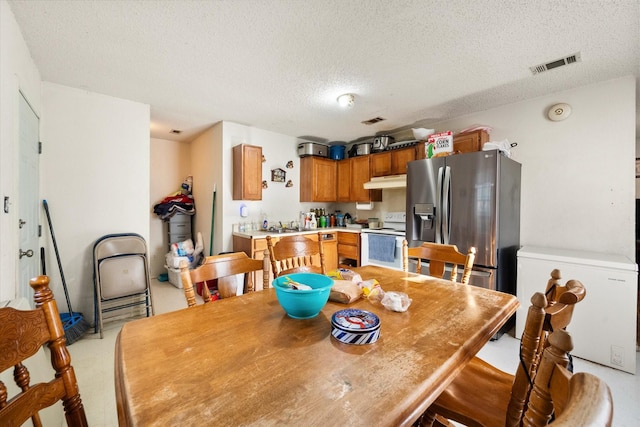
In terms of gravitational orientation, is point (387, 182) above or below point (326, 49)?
below

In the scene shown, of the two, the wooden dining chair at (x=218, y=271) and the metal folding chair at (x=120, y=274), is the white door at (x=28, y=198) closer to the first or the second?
the metal folding chair at (x=120, y=274)

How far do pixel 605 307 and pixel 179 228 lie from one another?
526cm

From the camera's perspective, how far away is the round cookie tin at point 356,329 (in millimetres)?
866

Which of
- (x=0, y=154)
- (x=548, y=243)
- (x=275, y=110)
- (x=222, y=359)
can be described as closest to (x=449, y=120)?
(x=548, y=243)

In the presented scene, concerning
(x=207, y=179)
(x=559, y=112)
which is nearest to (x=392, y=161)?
(x=559, y=112)

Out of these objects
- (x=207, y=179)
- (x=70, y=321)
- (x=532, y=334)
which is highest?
(x=207, y=179)

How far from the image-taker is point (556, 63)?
2.23 meters

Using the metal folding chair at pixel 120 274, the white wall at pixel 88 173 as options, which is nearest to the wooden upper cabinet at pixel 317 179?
the white wall at pixel 88 173

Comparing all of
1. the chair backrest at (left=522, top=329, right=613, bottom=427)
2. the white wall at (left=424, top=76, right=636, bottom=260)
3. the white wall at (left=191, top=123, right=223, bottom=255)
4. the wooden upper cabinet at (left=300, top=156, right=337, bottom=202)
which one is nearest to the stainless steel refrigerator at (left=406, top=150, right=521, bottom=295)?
the white wall at (left=424, top=76, right=636, bottom=260)

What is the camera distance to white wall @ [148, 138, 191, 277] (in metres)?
4.57

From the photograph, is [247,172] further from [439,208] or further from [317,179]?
Result: [439,208]

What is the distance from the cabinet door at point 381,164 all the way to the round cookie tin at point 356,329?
332cm

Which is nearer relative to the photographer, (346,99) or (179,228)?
(346,99)

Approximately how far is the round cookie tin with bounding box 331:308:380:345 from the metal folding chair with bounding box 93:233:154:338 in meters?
2.84
